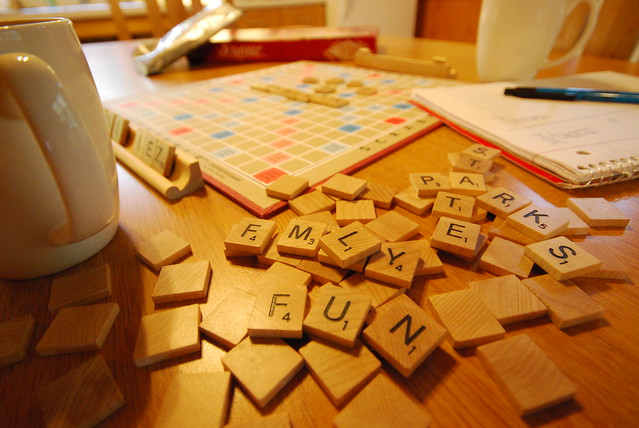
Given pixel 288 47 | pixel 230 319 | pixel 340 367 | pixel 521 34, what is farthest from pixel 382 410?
pixel 288 47

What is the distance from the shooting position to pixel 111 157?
1.21ft

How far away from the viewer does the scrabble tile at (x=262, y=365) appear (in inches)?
9.6

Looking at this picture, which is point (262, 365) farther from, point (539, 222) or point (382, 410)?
point (539, 222)

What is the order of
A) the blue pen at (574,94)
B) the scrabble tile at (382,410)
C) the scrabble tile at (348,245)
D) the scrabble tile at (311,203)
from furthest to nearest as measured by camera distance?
1. the blue pen at (574,94)
2. the scrabble tile at (311,203)
3. the scrabble tile at (348,245)
4. the scrabble tile at (382,410)

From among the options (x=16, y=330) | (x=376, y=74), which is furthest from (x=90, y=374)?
(x=376, y=74)

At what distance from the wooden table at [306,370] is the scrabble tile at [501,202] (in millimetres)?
Answer: 49

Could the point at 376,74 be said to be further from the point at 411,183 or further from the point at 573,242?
the point at 573,242

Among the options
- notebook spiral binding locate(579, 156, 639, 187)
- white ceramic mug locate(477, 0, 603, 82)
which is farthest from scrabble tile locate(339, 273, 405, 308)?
white ceramic mug locate(477, 0, 603, 82)

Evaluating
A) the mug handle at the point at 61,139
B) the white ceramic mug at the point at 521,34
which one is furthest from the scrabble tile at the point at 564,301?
the white ceramic mug at the point at 521,34

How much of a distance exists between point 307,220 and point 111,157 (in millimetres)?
233

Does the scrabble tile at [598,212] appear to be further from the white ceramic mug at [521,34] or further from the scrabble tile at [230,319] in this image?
the white ceramic mug at [521,34]

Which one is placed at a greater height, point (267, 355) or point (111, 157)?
point (111, 157)

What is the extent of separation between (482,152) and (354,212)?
271 millimetres

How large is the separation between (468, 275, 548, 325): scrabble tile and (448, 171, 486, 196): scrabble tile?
0.16 meters
